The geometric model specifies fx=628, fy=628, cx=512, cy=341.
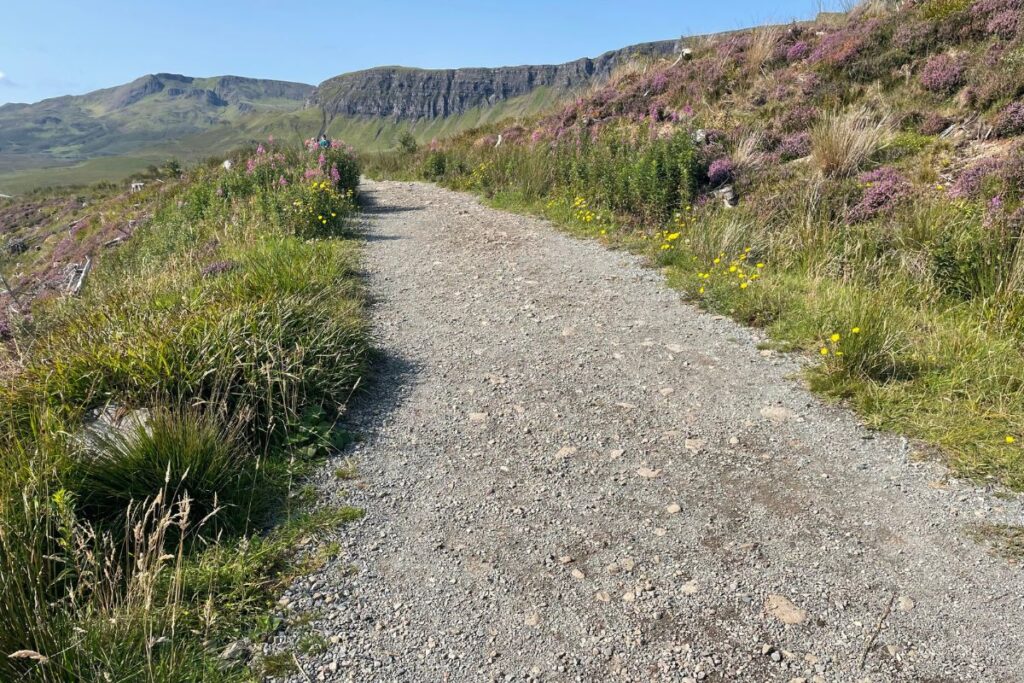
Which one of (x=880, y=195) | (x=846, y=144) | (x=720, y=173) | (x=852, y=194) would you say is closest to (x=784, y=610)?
(x=880, y=195)

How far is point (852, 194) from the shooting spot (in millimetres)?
8852

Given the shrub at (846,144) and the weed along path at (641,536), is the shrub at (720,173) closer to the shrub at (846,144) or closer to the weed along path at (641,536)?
the shrub at (846,144)

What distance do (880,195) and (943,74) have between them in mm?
4542

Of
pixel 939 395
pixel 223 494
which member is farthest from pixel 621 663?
pixel 939 395

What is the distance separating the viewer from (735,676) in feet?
9.16

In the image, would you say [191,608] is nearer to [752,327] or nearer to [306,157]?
[752,327]

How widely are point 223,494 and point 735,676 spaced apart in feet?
10.0

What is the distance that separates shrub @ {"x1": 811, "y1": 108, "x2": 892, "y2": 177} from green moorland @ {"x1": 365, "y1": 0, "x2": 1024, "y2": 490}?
1.1 inches

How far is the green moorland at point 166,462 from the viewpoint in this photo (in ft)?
8.59

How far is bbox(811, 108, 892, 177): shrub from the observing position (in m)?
9.71

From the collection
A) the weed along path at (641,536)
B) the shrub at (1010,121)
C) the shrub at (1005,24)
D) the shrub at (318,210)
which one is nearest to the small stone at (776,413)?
the weed along path at (641,536)

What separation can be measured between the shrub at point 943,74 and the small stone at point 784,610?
1139 cm

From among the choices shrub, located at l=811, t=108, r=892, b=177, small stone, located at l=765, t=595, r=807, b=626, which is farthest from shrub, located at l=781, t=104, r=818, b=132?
small stone, located at l=765, t=595, r=807, b=626

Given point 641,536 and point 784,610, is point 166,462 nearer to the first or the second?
point 641,536
